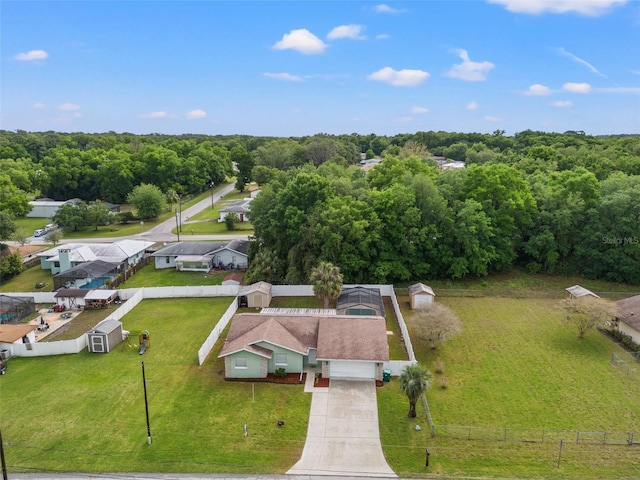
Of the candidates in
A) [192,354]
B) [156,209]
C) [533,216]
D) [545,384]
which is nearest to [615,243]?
[533,216]

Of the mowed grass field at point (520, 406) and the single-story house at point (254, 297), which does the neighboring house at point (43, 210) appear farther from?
the mowed grass field at point (520, 406)

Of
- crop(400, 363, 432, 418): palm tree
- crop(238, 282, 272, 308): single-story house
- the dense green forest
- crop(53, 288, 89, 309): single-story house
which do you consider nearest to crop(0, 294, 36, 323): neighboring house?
crop(53, 288, 89, 309): single-story house

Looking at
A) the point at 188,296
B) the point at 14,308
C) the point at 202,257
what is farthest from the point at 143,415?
the point at 202,257

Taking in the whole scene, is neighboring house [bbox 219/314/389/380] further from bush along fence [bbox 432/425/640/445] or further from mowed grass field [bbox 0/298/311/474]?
bush along fence [bbox 432/425/640/445]

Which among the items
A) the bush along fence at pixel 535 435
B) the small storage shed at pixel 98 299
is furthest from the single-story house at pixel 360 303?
the small storage shed at pixel 98 299

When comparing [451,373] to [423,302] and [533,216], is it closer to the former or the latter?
[423,302]

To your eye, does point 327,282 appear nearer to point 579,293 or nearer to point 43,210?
point 579,293
